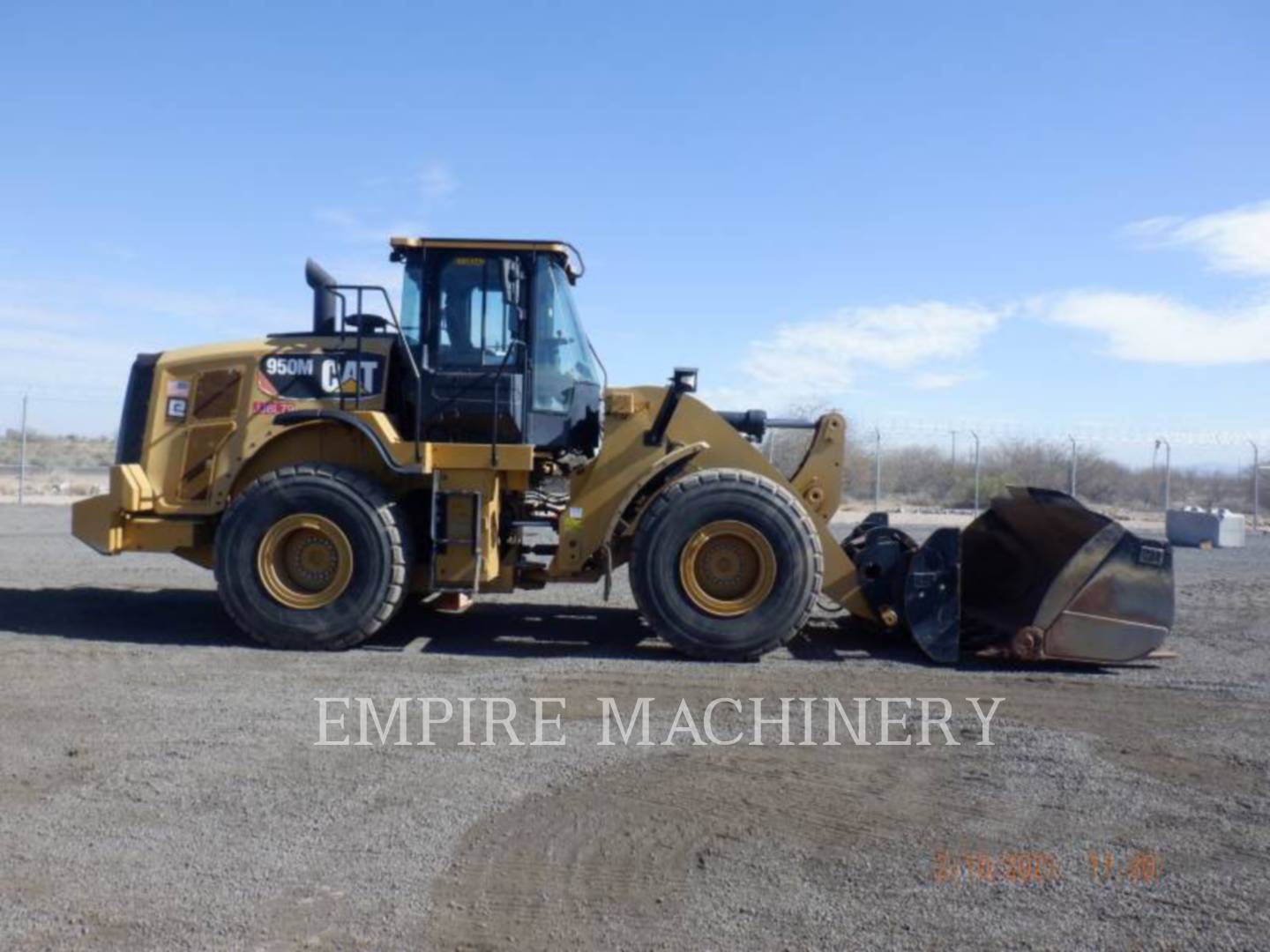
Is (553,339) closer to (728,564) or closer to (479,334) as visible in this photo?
(479,334)

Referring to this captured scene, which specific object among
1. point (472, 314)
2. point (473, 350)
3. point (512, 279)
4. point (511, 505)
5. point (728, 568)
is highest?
point (512, 279)

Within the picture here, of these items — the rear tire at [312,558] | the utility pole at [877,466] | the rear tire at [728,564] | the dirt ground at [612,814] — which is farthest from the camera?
the utility pole at [877,466]

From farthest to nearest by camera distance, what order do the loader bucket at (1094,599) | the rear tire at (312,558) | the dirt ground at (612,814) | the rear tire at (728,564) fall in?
the rear tire at (312,558) → the rear tire at (728,564) → the loader bucket at (1094,599) → the dirt ground at (612,814)

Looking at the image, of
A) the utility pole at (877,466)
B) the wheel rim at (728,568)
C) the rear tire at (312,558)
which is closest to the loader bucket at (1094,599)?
the wheel rim at (728,568)

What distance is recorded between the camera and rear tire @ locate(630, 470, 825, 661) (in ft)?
25.9

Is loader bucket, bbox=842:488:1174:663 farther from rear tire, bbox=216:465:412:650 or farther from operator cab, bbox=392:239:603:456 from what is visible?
rear tire, bbox=216:465:412:650

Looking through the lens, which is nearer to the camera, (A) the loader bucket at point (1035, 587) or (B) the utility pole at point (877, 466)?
(A) the loader bucket at point (1035, 587)

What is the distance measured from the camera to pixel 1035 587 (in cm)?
801

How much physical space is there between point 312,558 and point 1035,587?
17.2 ft

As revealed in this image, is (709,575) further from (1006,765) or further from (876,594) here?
(1006,765)

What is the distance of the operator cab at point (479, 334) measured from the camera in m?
8.24

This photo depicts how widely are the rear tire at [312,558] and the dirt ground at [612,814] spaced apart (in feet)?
1.00

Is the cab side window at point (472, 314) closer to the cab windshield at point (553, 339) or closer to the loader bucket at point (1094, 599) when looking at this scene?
the cab windshield at point (553, 339)

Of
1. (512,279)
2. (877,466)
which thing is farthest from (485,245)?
(877,466)
